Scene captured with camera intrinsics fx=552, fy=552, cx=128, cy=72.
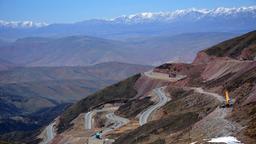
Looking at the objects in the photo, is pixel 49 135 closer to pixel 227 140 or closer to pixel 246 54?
pixel 246 54

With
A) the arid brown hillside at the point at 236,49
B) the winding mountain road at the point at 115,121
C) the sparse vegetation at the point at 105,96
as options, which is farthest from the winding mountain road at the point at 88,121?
the arid brown hillside at the point at 236,49

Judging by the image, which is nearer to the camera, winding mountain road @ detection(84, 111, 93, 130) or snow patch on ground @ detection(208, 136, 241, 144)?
snow patch on ground @ detection(208, 136, 241, 144)

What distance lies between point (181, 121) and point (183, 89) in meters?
48.0

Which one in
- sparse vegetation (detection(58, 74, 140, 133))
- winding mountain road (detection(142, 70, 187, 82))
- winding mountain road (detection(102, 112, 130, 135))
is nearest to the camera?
winding mountain road (detection(102, 112, 130, 135))

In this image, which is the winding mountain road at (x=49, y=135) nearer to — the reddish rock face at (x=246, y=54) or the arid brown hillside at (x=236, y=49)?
the arid brown hillside at (x=236, y=49)

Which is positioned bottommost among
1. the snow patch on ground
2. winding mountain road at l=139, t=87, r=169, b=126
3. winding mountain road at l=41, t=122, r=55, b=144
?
winding mountain road at l=41, t=122, r=55, b=144

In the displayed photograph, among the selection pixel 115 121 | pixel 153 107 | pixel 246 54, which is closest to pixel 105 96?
pixel 246 54

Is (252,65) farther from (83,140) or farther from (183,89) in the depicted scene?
(83,140)

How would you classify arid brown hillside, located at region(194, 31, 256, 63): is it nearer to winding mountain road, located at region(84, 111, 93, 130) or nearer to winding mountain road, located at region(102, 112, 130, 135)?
winding mountain road, located at region(102, 112, 130, 135)

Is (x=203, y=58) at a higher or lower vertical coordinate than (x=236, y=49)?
lower

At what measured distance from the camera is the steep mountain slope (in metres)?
54.3

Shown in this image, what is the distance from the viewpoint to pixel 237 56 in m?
141

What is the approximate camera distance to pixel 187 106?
94.5 metres

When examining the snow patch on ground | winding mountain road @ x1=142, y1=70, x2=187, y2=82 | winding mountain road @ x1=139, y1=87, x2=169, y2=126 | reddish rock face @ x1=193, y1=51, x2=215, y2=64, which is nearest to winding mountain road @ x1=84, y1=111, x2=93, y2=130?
winding mountain road @ x1=139, y1=87, x2=169, y2=126
